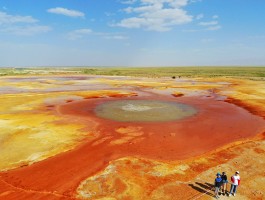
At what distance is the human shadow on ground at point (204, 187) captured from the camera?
11118mm

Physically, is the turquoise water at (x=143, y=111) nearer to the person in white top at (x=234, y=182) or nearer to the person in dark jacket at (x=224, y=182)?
the person in dark jacket at (x=224, y=182)

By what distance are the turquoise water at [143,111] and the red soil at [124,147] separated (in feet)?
4.49

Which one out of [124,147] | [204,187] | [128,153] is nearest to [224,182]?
[204,187]

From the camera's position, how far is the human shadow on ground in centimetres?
1112

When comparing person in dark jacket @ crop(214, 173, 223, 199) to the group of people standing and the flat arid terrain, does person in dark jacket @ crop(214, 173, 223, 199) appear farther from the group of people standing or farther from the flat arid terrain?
the flat arid terrain

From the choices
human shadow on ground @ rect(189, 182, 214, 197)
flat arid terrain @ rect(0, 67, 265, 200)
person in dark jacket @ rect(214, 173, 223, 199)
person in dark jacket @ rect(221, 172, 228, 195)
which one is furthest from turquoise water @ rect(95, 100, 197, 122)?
person in dark jacket @ rect(214, 173, 223, 199)

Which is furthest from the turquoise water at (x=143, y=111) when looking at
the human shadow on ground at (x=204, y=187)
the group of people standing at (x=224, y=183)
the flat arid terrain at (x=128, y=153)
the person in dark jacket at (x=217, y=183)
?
the person in dark jacket at (x=217, y=183)

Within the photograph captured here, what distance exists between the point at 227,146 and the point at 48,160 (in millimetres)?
11715

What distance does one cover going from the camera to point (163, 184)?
1184cm

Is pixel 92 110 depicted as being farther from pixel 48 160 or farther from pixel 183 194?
pixel 183 194

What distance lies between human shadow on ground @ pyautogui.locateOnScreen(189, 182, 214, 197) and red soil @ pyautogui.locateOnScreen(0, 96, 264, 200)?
3.31 metres

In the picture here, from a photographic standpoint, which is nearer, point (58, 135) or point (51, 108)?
point (58, 135)

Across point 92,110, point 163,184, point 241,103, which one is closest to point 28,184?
point 163,184

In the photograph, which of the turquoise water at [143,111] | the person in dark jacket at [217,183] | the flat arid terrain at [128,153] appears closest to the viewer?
the person in dark jacket at [217,183]
